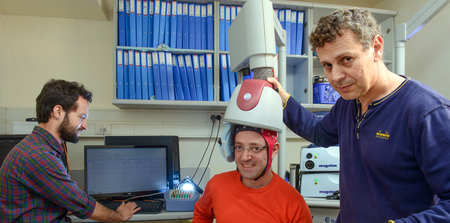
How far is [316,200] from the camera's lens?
1.53m

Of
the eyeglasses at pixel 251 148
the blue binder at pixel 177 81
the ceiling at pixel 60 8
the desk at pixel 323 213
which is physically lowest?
the desk at pixel 323 213

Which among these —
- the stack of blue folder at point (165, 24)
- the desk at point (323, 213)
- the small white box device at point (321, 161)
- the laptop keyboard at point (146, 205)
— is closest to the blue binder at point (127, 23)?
the stack of blue folder at point (165, 24)

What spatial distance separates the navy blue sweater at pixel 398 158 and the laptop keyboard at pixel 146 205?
106cm

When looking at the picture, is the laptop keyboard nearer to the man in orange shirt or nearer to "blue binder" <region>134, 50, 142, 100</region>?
the man in orange shirt

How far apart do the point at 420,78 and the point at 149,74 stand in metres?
2.22

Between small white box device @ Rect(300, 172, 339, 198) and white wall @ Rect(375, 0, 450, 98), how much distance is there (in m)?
1.14

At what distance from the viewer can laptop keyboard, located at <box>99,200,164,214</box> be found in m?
1.51

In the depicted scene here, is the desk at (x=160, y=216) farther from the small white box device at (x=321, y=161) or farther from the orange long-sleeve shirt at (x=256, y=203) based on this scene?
the small white box device at (x=321, y=161)

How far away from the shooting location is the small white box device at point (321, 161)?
157cm

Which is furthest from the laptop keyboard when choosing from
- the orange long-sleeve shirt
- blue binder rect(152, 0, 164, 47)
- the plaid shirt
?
blue binder rect(152, 0, 164, 47)

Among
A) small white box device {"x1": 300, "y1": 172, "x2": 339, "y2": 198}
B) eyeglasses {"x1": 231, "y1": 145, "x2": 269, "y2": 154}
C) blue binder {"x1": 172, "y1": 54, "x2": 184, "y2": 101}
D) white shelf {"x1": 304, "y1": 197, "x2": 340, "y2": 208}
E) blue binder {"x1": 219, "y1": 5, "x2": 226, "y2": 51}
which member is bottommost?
white shelf {"x1": 304, "y1": 197, "x2": 340, "y2": 208}

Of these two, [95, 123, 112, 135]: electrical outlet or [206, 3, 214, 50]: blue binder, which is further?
[95, 123, 112, 135]: electrical outlet

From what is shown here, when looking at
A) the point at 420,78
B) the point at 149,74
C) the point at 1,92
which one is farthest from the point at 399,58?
the point at 1,92

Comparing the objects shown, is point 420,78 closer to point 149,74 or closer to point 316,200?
point 316,200
